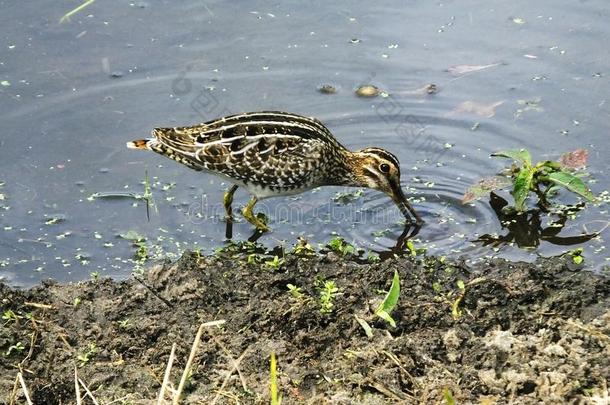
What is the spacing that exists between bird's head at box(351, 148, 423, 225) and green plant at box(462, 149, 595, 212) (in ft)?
1.64

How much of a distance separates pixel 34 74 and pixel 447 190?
4.44 m

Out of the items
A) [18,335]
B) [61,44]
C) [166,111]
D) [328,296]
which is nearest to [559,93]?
[166,111]

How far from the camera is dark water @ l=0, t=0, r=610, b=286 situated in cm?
830

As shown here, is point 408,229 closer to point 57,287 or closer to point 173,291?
point 173,291

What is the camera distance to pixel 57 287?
709 cm

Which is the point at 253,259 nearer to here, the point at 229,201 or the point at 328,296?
the point at 328,296

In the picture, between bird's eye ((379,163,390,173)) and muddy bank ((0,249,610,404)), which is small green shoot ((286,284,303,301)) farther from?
bird's eye ((379,163,390,173))

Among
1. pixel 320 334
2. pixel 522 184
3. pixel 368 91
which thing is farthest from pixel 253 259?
pixel 368 91

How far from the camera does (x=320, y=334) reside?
6141mm

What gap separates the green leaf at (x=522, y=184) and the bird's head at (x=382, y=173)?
80cm

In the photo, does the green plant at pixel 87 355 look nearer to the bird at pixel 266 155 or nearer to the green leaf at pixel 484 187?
the bird at pixel 266 155

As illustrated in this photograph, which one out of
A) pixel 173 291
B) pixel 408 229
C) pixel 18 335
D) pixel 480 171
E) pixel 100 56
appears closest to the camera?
pixel 18 335

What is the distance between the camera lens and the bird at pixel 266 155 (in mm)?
8219

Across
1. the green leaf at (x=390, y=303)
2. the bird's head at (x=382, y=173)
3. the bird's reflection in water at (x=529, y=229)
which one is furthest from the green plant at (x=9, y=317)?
the bird's reflection in water at (x=529, y=229)
